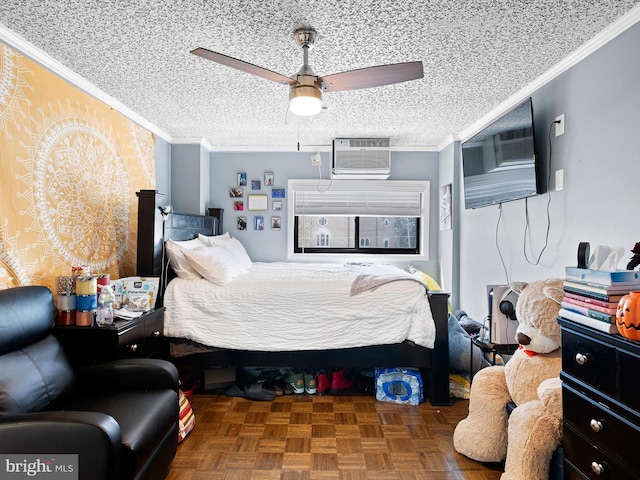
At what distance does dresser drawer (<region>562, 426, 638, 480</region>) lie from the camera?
1240mm

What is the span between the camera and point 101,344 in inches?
79.9

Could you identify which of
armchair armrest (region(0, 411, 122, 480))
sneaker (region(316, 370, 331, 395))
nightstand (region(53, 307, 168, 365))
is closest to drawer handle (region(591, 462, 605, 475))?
armchair armrest (region(0, 411, 122, 480))

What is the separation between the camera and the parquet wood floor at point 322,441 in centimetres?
193

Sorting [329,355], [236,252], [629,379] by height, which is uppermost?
[236,252]

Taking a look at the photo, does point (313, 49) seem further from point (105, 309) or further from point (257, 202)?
point (257, 202)

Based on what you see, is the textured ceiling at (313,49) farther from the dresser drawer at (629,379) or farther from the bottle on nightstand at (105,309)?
the dresser drawer at (629,379)

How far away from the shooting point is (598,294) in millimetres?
1349

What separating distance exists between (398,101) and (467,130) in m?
1.16

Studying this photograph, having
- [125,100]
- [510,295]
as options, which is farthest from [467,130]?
[125,100]

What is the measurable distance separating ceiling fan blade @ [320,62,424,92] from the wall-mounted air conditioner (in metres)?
2.10

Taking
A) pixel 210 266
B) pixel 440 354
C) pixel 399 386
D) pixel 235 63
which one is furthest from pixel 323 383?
pixel 235 63

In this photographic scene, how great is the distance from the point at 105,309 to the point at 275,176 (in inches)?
111

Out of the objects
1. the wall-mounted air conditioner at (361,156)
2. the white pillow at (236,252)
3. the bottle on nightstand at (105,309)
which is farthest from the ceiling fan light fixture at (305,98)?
the wall-mounted air conditioner at (361,156)

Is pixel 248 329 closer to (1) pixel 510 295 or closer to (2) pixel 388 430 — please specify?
(2) pixel 388 430
